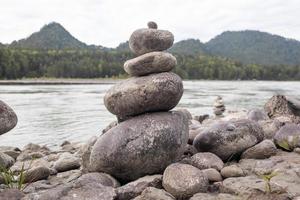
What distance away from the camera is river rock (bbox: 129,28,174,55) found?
37.1 feet

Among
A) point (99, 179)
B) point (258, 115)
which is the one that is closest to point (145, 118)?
point (99, 179)

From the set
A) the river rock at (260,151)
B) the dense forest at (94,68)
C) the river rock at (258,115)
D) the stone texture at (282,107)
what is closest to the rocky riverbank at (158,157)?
the river rock at (260,151)

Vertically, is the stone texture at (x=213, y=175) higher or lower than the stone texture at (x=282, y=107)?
lower

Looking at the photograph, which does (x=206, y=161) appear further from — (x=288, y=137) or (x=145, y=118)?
(x=288, y=137)

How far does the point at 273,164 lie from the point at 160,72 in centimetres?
334

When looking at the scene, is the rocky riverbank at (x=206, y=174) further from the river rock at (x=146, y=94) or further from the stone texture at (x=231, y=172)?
the river rock at (x=146, y=94)

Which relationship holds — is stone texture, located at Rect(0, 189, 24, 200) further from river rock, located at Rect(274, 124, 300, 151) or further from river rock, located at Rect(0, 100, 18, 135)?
river rock, located at Rect(274, 124, 300, 151)

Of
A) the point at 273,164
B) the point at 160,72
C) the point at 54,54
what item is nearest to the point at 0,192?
the point at 160,72

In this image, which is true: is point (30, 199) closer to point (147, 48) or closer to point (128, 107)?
point (128, 107)

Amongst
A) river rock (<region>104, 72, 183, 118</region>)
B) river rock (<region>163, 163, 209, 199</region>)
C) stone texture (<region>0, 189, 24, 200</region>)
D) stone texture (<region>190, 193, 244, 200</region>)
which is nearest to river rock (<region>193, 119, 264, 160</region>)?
river rock (<region>104, 72, 183, 118</region>)

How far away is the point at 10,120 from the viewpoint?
10250 mm

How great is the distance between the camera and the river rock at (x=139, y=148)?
996 cm

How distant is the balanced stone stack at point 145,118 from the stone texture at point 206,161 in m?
A: 0.39

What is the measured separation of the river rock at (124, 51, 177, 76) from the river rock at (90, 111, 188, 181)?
123 cm
